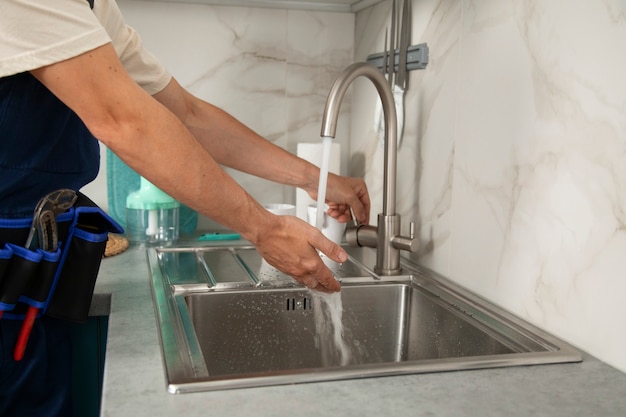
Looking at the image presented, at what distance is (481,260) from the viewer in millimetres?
1298

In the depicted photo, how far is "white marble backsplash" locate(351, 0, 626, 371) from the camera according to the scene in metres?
0.97

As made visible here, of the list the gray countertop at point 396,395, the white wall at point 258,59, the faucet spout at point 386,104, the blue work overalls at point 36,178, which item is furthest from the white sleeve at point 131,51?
the gray countertop at point 396,395

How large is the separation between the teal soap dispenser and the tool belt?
0.55 meters

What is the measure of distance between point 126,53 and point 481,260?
794 mm

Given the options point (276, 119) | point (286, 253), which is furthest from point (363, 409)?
point (276, 119)

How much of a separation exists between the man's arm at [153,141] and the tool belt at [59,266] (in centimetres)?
24

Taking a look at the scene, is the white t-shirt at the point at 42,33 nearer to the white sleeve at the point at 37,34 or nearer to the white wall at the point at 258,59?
the white sleeve at the point at 37,34

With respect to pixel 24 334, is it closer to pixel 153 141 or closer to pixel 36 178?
pixel 36 178

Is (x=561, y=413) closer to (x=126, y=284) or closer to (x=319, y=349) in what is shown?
(x=319, y=349)

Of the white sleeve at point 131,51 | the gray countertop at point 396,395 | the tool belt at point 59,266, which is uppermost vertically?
the white sleeve at point 131,51

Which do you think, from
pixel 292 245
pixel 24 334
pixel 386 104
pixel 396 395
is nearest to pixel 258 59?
pixel 386 104

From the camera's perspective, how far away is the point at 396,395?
82 cm

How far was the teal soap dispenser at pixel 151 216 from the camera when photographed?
67.2 inches

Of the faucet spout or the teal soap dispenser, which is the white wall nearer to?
the teal soap dispenser
